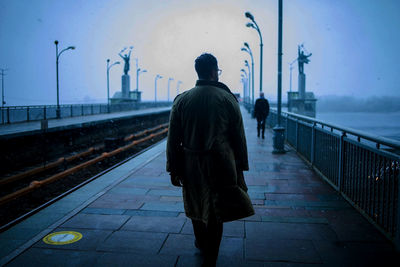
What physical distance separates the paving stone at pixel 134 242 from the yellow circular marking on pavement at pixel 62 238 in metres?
0.38

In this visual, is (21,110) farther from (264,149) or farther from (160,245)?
(160,245)

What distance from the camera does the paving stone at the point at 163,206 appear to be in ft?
18.3

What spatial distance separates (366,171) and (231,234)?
1.96 meters

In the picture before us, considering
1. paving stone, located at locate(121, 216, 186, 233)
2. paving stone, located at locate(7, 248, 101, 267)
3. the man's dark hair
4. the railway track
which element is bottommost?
the railway track

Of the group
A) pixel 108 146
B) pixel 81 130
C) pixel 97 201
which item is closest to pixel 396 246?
pixel 97 201

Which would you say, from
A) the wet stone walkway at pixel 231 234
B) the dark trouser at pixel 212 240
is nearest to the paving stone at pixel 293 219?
the wet stone walkway at pixel 231 234

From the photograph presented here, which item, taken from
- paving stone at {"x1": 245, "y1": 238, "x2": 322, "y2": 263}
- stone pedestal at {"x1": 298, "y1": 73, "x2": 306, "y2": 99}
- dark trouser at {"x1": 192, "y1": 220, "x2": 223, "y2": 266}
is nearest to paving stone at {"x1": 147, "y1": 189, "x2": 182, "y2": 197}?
paving stone at {"x1": 245, "y1": 238, "x2": 322, "y2": 263}

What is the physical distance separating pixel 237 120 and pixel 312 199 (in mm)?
3418

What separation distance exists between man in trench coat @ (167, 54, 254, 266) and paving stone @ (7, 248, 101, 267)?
1272 mm

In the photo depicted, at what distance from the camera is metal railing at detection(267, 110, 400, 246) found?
4113 millimetres

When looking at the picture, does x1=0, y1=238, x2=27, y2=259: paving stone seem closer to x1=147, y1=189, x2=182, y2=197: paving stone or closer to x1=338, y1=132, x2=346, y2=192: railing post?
x1=147, y1=189, x2=182, y2=197: paving stone

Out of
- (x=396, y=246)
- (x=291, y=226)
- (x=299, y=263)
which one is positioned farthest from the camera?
(x=291, y=226)

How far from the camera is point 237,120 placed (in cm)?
327

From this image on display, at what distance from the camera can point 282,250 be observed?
4.03 m
